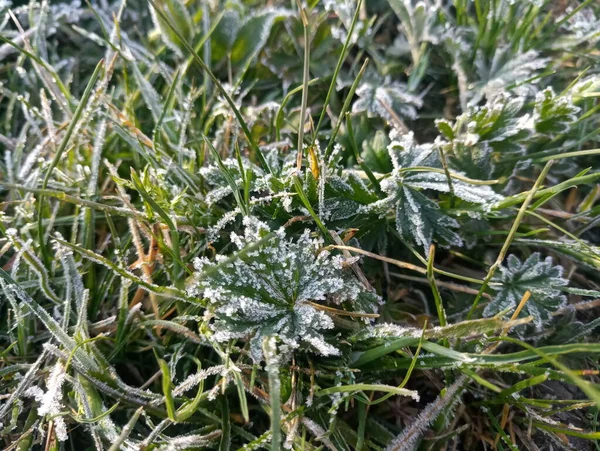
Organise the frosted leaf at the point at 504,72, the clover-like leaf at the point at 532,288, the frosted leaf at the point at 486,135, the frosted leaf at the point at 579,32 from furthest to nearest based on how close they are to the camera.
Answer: the frosted leaf at the point at 579,32
the frosted leaf at the point at 504,72
the frosted leaf at the point at 486,135
the clover-like leaf at the point at 532,288

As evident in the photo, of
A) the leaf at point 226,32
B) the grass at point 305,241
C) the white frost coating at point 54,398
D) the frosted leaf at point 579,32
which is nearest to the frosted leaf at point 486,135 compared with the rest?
the grass at point 305,241

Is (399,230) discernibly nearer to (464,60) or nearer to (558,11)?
(464,60)

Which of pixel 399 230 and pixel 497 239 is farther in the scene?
pixel 497 239

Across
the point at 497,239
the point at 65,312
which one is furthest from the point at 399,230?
the point at 65,312

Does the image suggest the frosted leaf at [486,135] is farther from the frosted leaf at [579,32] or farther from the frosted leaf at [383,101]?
the frosted leaf at [579,32]

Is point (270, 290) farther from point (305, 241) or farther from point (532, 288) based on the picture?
point (532, 288)

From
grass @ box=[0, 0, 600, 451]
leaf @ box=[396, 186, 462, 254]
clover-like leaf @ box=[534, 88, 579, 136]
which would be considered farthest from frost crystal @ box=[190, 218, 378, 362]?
clover-like leaf @ box=[534, 88, 579, 136]

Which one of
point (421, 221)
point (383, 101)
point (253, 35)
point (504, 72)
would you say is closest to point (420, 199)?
point (421, 221)
